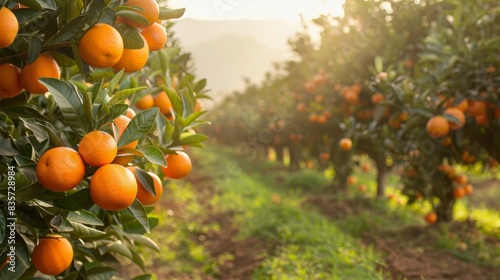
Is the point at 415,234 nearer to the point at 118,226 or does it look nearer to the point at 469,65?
the point at 469,65

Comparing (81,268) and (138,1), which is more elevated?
(138,1)

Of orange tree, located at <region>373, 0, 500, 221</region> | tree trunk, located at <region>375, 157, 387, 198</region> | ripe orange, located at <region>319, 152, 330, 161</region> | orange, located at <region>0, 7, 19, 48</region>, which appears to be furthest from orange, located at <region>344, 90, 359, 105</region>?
orange, located at <region>0, 7, 19, 48</region>

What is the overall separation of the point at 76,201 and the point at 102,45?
0.43 m

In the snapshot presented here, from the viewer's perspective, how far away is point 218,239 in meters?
5.25

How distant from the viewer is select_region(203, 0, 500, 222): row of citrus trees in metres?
3.24

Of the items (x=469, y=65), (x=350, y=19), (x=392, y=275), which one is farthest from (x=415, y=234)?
(x=350, y=19)

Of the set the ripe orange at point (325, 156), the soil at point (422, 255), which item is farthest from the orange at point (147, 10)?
the ripe orange at point (325, 156)

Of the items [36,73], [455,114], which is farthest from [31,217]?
[455,114]

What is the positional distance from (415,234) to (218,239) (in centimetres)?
221

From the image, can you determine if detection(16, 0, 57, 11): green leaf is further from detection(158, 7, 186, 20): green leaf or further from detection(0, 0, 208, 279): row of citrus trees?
detection(158, 7, 186, 20): green leaf

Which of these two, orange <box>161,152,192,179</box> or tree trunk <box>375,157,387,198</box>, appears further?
tree trunk <box>375,157,387,198</box>

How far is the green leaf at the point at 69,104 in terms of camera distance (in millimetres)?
1174

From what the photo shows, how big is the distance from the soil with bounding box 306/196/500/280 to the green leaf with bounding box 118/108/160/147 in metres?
2.56

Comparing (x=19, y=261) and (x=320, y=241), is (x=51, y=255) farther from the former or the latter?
(x=320, y=241)
